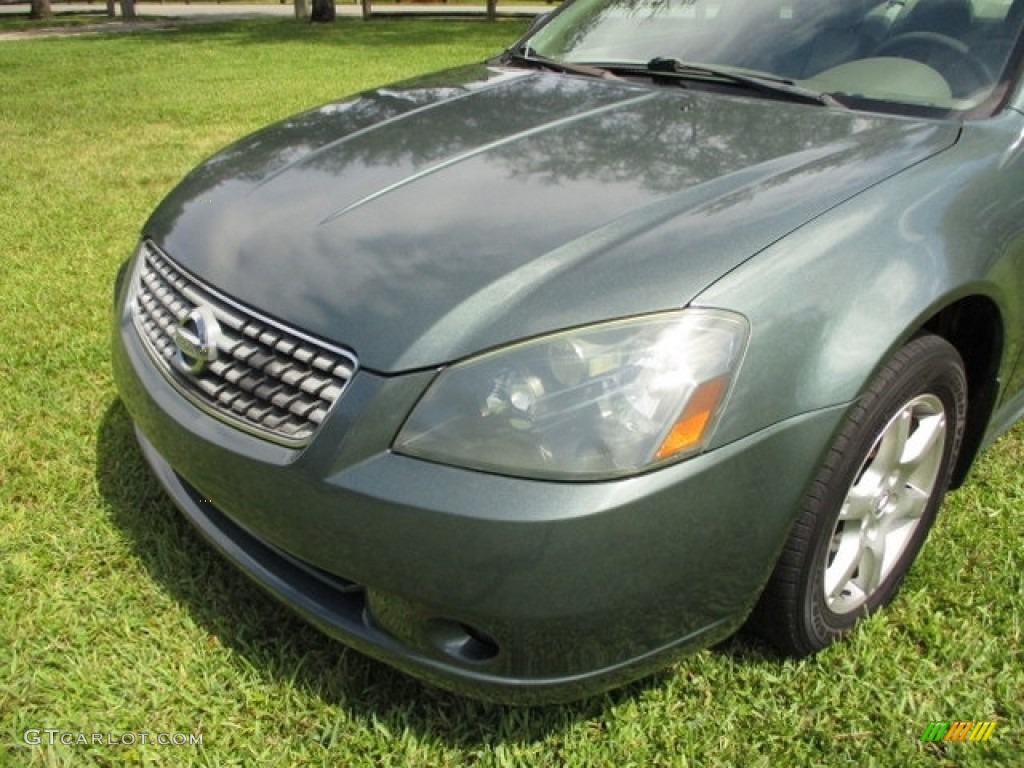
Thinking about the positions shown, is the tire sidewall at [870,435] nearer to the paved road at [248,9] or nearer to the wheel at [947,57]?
the wheel at [947,57]

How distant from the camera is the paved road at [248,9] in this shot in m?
22.9

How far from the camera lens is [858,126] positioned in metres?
2.08

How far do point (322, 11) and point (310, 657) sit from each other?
20.2m

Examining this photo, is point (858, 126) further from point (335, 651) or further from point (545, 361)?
point (335, 651)

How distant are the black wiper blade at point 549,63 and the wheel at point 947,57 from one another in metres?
0.79

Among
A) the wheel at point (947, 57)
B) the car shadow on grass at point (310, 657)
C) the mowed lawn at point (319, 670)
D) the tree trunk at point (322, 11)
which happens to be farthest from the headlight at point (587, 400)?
the tree trunk at point (322, 11)

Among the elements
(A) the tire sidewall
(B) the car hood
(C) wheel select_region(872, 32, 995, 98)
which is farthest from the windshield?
(A) the tire sidewall

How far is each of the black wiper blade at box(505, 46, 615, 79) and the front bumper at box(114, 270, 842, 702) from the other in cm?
154

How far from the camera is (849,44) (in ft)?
8.00

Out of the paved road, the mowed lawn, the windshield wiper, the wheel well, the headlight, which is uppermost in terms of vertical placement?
the windshield wiper

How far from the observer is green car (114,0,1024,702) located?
1.48m

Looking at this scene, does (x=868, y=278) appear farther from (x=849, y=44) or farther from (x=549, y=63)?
(x=549, y=63)

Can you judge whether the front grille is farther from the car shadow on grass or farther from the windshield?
the windshield

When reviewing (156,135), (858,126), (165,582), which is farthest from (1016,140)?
(156,135)
